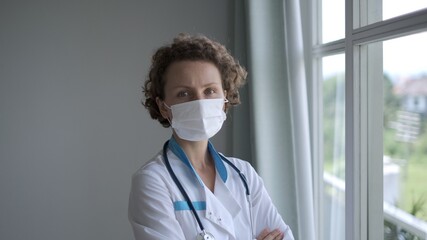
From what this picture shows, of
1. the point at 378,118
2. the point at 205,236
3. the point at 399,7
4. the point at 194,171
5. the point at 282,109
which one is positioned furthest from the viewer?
the point at 282,109

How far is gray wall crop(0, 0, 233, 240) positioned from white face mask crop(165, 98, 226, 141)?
1.41m

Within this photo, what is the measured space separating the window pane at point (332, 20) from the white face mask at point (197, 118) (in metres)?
1.05

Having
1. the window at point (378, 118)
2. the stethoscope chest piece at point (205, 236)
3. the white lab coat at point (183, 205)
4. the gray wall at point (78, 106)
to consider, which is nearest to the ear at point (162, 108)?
the white lab coat at point (183, 205)

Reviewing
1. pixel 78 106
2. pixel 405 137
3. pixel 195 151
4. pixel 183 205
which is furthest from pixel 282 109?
pixel 78 106

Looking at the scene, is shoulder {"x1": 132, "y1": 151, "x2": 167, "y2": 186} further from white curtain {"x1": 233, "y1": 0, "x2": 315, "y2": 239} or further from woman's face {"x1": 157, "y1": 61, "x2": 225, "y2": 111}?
white curtain {"x1": 233, "y1": 0, "x2": 315, "y2": 239}

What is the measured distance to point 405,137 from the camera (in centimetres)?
167

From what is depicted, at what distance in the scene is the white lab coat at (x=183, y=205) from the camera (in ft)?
4.14

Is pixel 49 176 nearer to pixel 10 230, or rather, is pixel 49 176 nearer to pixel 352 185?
pixel 10 230

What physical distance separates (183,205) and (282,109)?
1125 millimetres

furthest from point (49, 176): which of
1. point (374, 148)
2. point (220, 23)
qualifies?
point (374, 148)

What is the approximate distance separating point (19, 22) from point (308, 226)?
7.16ft

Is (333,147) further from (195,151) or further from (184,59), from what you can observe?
(184,59)

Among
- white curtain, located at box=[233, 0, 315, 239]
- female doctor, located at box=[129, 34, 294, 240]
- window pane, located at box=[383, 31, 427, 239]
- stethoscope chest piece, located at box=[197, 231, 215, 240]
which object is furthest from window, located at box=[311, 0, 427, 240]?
stethoscope chest piece, located at box=[197, 231, 215, 240]

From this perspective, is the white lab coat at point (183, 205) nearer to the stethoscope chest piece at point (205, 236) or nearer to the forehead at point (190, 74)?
the stethoscope chest piece at point (205, 236)
